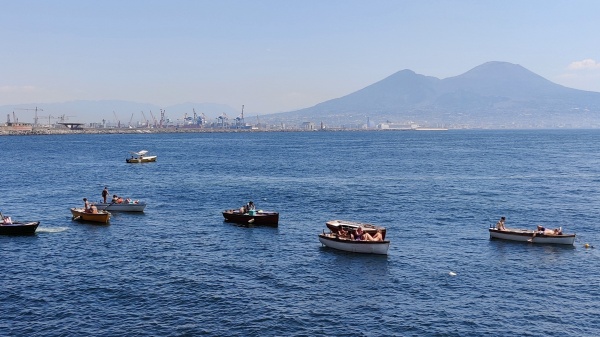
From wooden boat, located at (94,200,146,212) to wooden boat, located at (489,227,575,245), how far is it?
4213 cm

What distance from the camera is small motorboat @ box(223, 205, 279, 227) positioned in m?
63.1

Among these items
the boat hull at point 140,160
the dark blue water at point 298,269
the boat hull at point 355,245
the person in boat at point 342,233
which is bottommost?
the dark blue water at point 298,269

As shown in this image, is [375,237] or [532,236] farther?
[532,236]

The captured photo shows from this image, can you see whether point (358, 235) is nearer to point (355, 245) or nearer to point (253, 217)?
point (355, 245)

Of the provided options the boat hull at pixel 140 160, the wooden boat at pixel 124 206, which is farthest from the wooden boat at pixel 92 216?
the boat hull at pixel 140 160

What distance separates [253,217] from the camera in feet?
Answer: 209

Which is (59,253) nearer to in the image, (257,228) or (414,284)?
(257,228)

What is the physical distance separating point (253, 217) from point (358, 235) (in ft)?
51.6

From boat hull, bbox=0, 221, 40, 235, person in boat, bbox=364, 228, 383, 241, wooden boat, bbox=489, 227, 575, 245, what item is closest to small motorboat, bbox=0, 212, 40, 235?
boat hull, bbox=0, 221, 40, 235

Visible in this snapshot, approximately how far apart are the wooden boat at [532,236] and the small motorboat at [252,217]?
2331cm

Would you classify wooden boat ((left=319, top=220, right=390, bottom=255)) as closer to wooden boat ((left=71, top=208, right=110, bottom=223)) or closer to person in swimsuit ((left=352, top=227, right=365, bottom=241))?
person in swimsuit ((left=352, top=227, right=365, bottom=241))

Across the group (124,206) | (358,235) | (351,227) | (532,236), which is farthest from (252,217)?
(532,236)

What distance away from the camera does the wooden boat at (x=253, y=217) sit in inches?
2483

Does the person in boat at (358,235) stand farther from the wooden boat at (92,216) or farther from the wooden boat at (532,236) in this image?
the wooden boat at (92,216)
